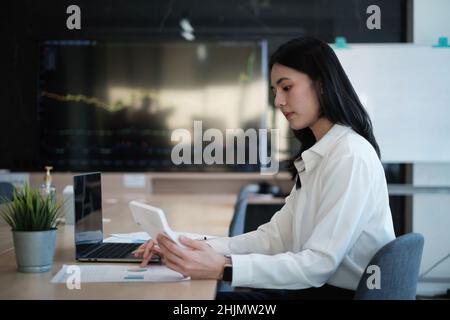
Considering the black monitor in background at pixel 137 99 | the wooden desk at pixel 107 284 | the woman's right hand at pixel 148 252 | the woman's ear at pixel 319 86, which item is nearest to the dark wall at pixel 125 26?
the black monitor in background at pixel 137 99

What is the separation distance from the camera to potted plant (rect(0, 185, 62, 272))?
4.29 feet

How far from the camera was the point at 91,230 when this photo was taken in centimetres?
168

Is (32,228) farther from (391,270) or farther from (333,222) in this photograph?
(391,270)

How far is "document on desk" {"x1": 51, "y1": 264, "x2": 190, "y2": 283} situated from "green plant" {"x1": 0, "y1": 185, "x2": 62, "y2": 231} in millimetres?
122

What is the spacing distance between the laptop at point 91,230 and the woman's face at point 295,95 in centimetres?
49

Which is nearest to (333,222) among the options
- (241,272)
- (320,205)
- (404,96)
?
(320,205)

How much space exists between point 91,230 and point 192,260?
0.52 meters

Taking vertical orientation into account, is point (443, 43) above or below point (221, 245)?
above

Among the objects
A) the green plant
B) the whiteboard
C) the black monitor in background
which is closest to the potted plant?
the green plant

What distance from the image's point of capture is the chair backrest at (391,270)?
3.90 ft

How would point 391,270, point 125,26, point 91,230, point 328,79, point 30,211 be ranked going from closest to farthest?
point 391,270, point 30,211, point 328,79, point 91,230, point 125,26

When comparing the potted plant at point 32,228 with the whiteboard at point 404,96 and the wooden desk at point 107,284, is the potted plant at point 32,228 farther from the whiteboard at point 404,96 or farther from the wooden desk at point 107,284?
the whiteboard at point 404,96

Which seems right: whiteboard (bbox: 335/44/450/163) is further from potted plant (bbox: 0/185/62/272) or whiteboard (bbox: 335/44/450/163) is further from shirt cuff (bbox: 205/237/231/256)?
potted plant (bbox: 0/185/62/272)
